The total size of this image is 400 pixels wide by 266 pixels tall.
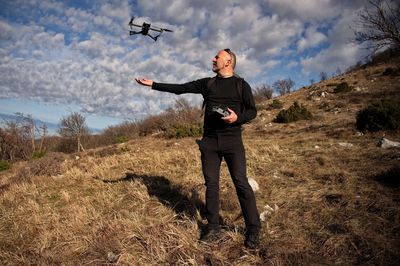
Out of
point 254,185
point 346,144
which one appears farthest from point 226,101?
point 346,144

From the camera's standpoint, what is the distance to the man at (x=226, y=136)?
11.0ft

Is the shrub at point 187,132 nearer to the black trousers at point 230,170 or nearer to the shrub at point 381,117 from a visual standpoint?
the shrub at point 381,117

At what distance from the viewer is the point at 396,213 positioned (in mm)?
3654

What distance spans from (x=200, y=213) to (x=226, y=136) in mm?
1623

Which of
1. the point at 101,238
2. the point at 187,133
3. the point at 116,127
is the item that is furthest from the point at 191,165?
the point at 116,127

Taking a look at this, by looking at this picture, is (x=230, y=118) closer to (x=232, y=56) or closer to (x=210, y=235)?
(x=232, y=56)

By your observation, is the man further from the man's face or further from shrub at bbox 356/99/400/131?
shrub at bbox 356/99/400/131

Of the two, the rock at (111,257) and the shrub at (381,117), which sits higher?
the shrub at (381,117)

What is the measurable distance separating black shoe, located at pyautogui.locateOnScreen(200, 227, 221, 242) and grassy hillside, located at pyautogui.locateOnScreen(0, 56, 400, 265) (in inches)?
3.1

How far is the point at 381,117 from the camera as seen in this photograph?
393 inches

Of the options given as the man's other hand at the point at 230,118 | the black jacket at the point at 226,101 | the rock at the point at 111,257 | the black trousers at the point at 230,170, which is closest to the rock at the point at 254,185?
the black trousers at the point at 230,170

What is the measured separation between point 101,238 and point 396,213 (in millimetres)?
3593

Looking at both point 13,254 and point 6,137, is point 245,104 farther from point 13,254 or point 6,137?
point 6,137

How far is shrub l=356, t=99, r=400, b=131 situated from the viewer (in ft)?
31.8
